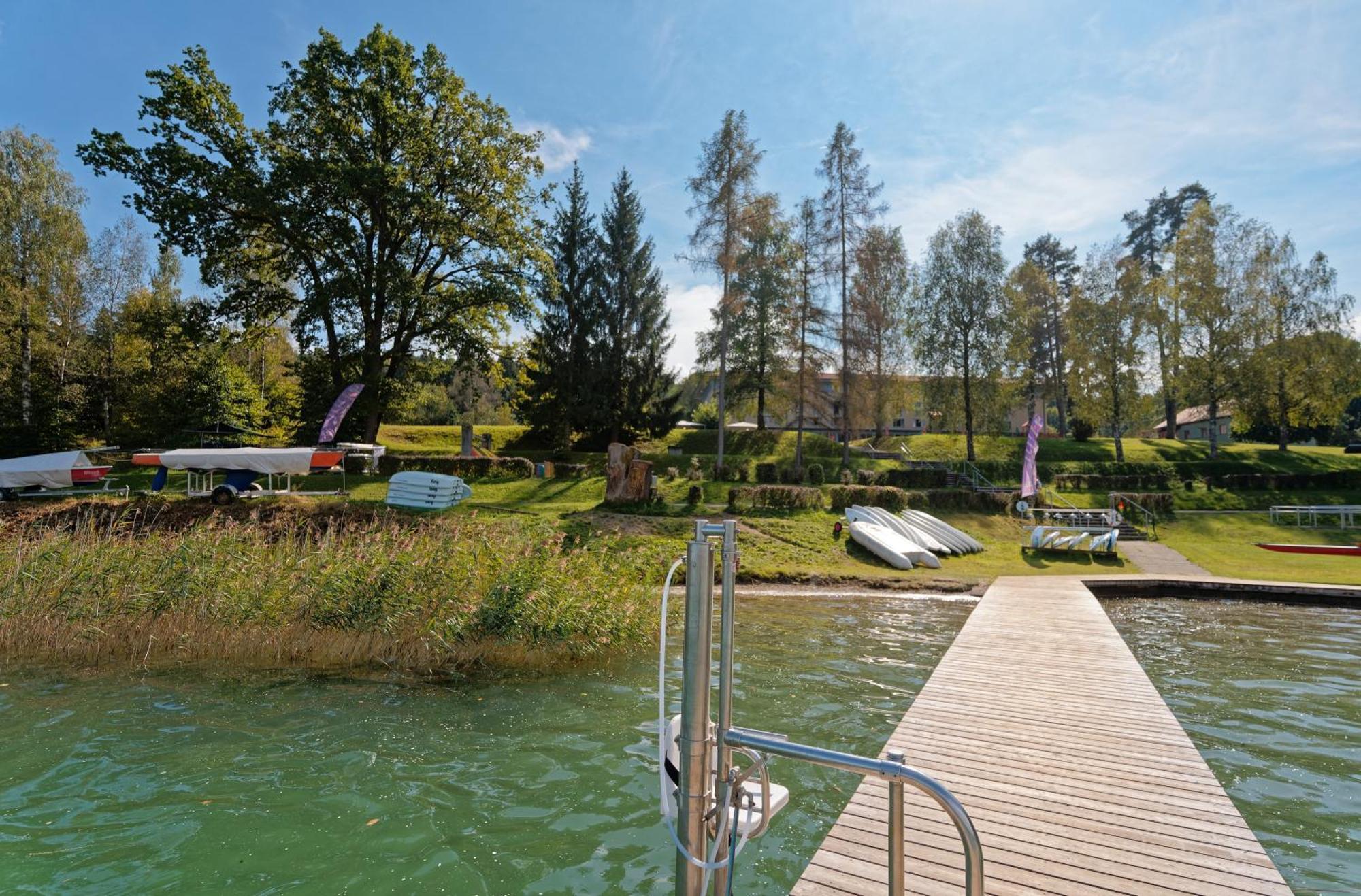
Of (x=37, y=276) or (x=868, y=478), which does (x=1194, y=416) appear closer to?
(x=868, y=478)

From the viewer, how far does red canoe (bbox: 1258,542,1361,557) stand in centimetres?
1934

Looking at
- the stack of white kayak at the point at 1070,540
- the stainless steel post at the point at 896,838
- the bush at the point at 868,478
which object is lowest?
the stack of white kayak at the point at 1070,540

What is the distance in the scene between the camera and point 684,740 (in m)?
2.57

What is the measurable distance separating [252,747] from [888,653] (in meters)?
7.68

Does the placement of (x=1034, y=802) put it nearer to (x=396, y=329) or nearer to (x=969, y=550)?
(x=969, y=550)

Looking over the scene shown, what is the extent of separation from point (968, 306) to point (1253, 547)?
59.1ft

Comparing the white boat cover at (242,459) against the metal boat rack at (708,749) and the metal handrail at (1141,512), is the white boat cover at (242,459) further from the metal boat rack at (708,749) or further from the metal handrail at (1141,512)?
the metal handrail at (1141,512)

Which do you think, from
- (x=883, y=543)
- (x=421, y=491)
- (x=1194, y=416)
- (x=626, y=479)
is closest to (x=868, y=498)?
(x=883, y=543)

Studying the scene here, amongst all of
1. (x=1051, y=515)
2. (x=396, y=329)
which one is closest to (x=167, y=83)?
(x=396, y=329)

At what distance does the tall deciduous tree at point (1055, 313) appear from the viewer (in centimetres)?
4444

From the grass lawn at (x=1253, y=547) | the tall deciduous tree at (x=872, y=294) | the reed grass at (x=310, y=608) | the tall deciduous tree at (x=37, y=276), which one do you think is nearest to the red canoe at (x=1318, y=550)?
the grass lawn at (x=1253, y=547)

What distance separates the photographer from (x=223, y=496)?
61.7ft

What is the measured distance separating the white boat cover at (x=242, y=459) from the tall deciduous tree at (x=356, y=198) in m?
8.27

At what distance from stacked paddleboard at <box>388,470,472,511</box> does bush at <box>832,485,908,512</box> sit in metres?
12.0
